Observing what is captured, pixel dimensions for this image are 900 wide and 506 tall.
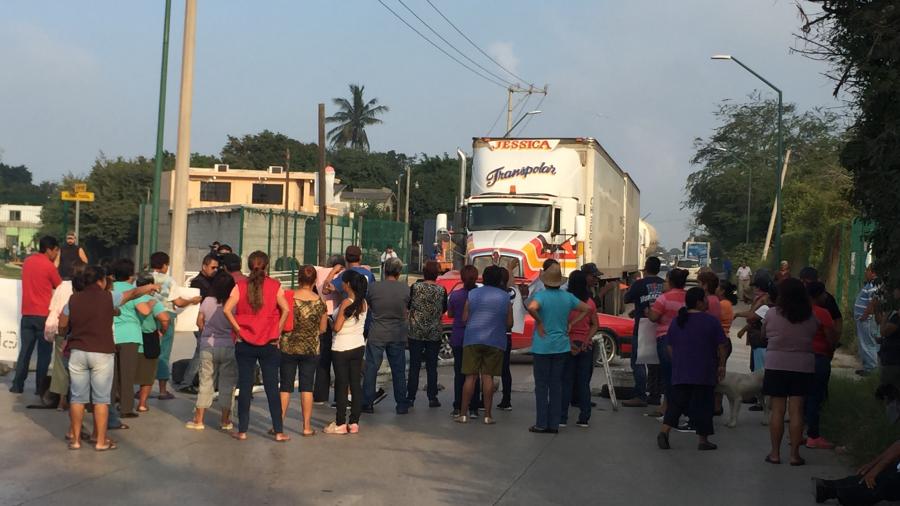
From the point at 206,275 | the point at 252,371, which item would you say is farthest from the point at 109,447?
the point at 206,275

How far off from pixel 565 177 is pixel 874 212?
16.0 meters

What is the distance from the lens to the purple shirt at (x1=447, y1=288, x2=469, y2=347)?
12.5 meters

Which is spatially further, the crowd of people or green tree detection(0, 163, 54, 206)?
green tree detection(0, 163, 54, 206)

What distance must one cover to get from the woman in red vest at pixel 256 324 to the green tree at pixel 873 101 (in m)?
5.07

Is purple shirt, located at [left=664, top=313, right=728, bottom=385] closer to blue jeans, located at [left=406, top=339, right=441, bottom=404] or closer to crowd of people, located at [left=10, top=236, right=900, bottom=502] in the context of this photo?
crowd of people, located at [left=10, top=236, right=900, bottom=502]

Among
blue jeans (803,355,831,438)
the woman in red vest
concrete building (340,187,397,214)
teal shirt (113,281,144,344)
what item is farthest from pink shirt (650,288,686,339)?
concrete building (340,187,397,214)

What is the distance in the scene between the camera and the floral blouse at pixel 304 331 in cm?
1074

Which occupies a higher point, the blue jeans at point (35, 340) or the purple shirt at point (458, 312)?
the purple shirt at point (458, 312)

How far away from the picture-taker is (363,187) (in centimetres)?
11775

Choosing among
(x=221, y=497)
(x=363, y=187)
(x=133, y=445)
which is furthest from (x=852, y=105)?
(x=363, y=187)

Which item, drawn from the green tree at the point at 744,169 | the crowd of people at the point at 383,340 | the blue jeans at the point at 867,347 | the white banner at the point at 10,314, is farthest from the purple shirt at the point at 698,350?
the green tree at the point at 744,169

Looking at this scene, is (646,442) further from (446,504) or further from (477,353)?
(446,504)

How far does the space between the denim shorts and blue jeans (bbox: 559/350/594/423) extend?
4.57 m

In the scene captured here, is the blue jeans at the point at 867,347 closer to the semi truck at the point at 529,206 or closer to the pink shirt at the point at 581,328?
the pink shirt at the point at 581,328
